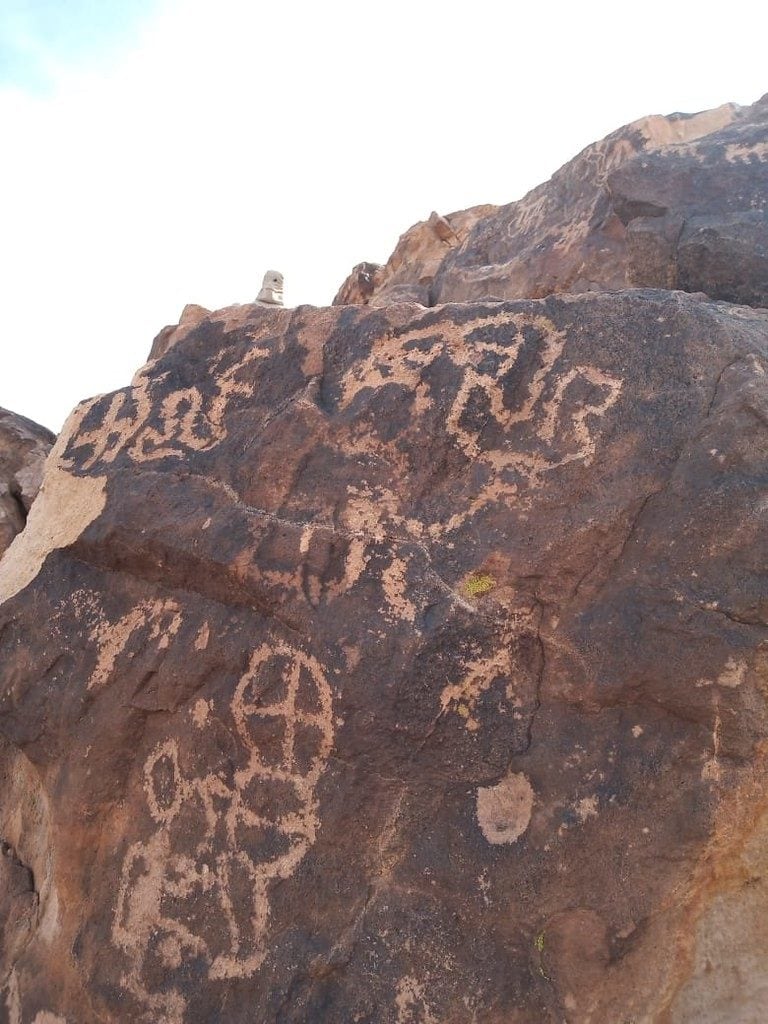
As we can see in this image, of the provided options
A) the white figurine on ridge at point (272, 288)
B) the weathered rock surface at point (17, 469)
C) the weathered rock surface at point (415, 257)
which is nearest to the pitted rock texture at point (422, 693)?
the weathered rock surface at point (17, 469)

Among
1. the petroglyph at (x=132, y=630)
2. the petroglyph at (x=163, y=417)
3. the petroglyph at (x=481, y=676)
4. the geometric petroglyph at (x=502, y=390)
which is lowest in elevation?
the petroglyph at (x=481, y=676)

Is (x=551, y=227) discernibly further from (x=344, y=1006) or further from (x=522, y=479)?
(x=344, y=1006)

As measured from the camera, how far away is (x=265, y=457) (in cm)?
292

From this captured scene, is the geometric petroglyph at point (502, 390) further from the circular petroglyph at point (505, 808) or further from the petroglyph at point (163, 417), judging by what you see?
the circular petroglyph at point (505, 808)

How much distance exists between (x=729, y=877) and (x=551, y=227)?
4.48m

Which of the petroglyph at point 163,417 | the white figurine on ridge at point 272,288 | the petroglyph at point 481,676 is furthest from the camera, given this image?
the white figurine on ridge at point 272,288

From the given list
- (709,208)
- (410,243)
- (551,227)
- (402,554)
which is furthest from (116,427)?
(410,243)

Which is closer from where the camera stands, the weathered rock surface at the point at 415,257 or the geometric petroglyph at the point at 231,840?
the geometric petroglyph at the point at 231,840

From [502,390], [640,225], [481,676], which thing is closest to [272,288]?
[640,225]

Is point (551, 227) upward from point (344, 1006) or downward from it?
upward

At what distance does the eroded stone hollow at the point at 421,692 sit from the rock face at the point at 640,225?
3.03 ft

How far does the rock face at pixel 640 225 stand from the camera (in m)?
3.74

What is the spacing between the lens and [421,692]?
94.6 inches

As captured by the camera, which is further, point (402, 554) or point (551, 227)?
point (551, 227)
